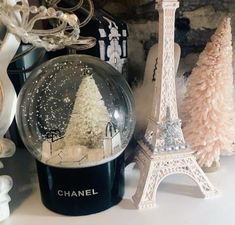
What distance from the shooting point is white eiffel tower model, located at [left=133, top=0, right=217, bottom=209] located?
57 centimetres

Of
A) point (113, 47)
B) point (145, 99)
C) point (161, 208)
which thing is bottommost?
point (161, 208)

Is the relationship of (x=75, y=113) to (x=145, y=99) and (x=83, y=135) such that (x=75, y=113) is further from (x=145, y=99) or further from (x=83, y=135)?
(x=145, y=99)

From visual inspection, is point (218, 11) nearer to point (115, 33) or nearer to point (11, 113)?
point (115, 33)

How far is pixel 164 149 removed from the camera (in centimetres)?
60

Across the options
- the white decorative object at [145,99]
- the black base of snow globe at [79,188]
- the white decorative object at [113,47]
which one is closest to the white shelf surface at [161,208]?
the black base of snow globe at [79,188]

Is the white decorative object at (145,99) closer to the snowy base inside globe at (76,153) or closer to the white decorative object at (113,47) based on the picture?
the white decorative object at (113,47)

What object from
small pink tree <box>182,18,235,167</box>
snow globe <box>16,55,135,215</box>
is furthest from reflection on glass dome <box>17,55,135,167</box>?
small pink tree <box>182,18,235,167</box>

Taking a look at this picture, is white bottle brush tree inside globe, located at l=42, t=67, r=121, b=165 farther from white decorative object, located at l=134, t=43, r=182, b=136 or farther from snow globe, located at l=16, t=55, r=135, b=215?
white decorative object, located at l=134, t=43, r=182, b=136

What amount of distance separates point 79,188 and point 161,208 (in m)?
0.13

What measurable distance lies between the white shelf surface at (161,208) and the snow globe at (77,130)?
17 mm

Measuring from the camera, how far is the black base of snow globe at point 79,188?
550 millimetres

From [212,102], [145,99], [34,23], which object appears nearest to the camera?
[34,23]

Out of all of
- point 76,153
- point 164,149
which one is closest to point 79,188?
point 76,153

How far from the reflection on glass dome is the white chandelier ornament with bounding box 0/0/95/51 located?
6cm
